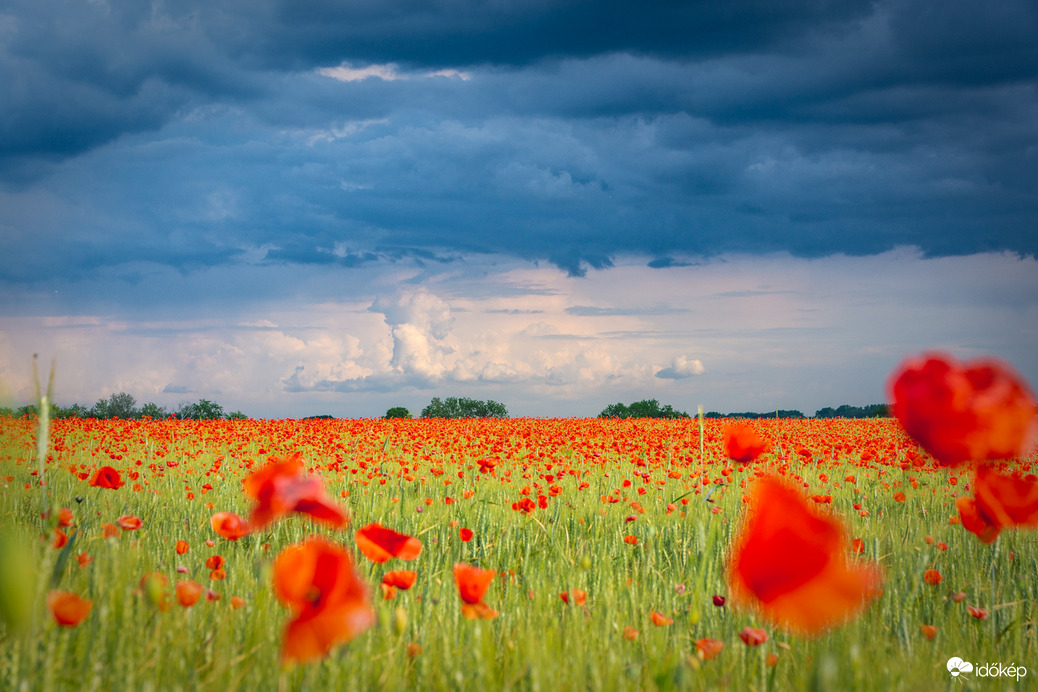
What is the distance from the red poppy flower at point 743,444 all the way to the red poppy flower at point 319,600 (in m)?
2.11

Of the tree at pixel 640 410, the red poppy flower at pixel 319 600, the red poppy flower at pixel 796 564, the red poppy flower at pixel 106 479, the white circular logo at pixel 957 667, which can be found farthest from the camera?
the tree at pixel 640 410

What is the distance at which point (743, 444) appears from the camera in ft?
9.60

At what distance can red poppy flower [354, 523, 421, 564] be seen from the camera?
5.96 feet

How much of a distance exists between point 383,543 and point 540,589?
4.17 feet

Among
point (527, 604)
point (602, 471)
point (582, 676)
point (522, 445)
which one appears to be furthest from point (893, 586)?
point (522, 445)

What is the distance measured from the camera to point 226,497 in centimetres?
570

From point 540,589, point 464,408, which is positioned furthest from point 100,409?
point 540,589

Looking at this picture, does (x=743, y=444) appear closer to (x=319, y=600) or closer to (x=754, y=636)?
(x=754, y=636)

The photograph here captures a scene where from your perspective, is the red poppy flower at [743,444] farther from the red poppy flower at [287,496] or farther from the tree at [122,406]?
the tree at [122,406]

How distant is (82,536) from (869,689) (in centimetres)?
396

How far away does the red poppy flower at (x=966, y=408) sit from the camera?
146cm

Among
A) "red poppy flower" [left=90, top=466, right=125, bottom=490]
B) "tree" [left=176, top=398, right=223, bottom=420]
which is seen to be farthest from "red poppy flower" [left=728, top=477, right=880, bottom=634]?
"tree" [left=176, top=398, right=223, bottom=420]

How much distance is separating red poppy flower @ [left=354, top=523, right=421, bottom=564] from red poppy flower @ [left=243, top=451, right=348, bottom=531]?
380 mm

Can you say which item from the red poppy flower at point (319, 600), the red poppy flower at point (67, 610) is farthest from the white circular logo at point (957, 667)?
the red poppy flower at point (67, 610)
